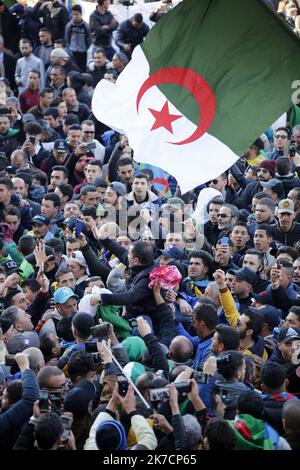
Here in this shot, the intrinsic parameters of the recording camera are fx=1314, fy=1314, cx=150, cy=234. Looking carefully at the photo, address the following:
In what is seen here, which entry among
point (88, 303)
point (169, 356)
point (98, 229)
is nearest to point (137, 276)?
point (88, 303)

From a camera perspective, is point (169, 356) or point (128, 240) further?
point (128, 240)

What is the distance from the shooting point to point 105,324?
34.3 ft

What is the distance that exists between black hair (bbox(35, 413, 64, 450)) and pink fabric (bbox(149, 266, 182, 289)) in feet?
10.7

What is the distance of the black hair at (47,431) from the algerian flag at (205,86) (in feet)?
8.97

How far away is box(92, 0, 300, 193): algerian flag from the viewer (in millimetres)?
10445

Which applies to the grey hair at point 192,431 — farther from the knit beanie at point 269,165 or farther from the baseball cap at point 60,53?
the baseball cap at point 60,53

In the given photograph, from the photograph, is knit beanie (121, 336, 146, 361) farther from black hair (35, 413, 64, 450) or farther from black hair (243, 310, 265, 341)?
black hair (35, 413, 64, 450)

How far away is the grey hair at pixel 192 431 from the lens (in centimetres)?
869

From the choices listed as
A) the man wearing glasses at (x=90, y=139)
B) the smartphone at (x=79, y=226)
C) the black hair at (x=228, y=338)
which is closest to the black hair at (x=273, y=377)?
the black hair at (x=228, y=338)

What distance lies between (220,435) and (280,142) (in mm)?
9057
